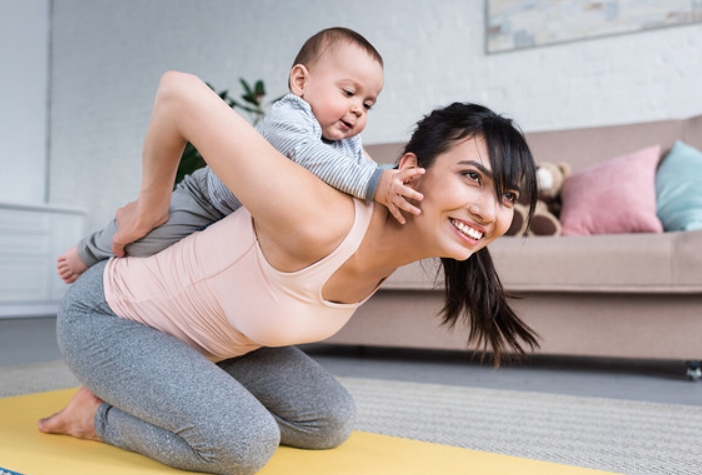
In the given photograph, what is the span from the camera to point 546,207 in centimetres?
299

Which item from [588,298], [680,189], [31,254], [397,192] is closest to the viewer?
[397,192]

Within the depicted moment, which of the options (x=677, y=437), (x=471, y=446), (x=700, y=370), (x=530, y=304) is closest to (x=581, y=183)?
(x=530, y=304)

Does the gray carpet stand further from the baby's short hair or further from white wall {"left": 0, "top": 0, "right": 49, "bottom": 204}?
white wall {"left": 0, "top": 0, "right": 49, "bottom": 204}

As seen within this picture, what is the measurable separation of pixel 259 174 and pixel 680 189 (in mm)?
2208

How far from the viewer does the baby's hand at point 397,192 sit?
3.48 feet

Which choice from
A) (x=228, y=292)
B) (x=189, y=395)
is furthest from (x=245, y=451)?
(x=228, y=292)

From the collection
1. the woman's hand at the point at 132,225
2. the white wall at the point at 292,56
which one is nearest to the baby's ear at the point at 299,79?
the woman's hand at the point at 132,225

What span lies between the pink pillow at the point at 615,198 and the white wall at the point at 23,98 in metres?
4.45

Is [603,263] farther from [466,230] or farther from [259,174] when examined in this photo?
[259,174]

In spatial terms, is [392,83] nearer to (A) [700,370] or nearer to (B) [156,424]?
(A) [700,370]

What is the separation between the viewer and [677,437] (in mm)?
1657

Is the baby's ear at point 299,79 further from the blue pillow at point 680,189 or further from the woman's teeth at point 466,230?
the blue pillow at point 680,189

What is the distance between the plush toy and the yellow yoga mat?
4.75 ft

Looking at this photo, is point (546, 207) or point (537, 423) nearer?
point (537, 423)
